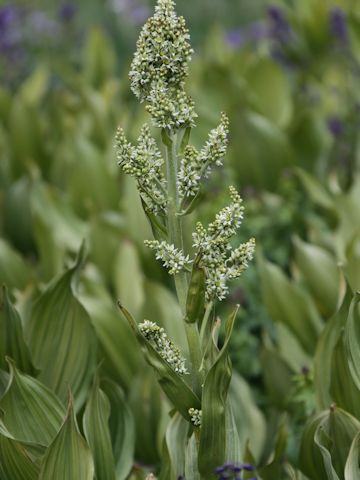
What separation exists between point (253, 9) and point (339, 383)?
915cm

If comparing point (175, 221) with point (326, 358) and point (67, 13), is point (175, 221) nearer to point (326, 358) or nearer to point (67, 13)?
point (326, 358)

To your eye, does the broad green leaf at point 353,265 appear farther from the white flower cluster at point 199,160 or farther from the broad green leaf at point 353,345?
the white flower cluster at point 199,160

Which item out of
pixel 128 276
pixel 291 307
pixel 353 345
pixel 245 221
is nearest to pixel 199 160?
pixel 353 345

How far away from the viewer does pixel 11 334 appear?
244cm

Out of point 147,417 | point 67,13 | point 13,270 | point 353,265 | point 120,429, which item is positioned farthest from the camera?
point 67,13

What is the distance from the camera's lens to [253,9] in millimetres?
10938

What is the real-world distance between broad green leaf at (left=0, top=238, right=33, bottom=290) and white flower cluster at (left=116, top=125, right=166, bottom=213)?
62.7 inches

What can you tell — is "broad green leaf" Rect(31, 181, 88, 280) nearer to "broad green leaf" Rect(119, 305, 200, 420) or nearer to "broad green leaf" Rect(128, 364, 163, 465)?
"broad green leaf" Rect(128, 364, 163, 465)

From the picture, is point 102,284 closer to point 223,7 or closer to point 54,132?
point 54,132

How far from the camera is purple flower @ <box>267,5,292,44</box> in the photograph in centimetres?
500

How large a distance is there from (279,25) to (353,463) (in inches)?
136

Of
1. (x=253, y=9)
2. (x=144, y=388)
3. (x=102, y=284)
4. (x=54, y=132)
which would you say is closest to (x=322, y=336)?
(x=144, y=388)

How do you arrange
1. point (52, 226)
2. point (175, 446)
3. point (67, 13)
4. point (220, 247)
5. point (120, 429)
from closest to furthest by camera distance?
point (220, 247) < point (175, 446) < point (120, 429) < point (52, 226) < point (67, 13)


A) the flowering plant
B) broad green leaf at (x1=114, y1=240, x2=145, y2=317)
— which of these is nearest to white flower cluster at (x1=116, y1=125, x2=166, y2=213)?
the flowering plant
